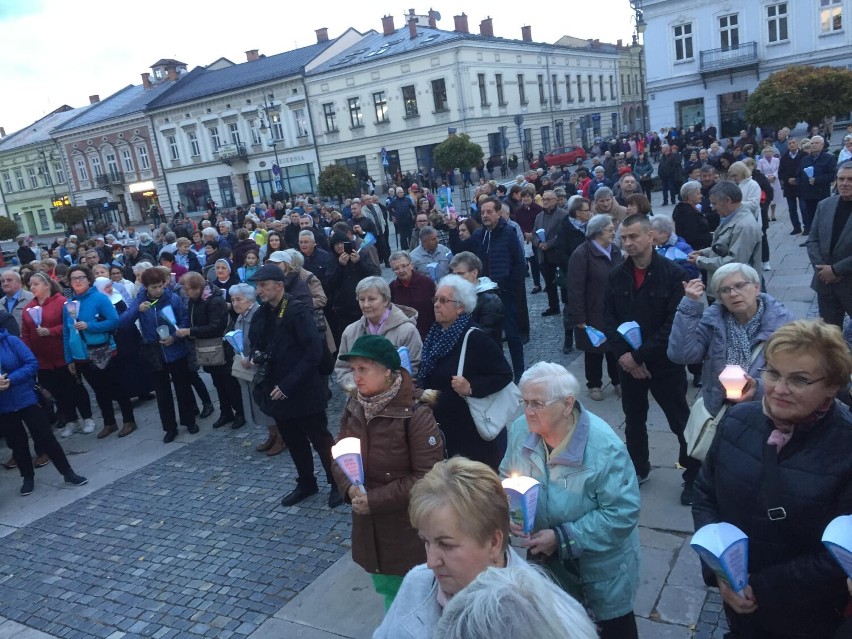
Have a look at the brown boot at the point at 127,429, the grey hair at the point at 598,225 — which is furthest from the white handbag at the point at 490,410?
the brown boot at the point at 127,429

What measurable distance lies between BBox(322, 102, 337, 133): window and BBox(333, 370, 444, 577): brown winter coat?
140 feet

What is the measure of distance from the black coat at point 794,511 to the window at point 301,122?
44.7 m

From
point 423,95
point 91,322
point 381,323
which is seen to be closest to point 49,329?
point 91,322

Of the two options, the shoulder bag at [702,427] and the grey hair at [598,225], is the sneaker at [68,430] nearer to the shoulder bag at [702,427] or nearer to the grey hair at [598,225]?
the grey hair at [598,225]

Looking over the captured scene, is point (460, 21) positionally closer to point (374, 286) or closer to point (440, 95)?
point (440, 95)

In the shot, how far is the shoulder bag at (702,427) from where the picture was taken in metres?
3.18

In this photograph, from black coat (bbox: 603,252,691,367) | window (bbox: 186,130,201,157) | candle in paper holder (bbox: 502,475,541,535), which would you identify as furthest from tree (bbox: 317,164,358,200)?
candle in paper holder (bbox: 502,475,541,535)

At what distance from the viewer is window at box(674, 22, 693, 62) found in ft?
119

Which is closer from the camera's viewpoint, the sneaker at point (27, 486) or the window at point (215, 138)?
the sneaker at point (27, 486)

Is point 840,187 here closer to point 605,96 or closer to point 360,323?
point 360,323

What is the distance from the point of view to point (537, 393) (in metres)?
2.66

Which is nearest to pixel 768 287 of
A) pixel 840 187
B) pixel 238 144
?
pixel 840 187

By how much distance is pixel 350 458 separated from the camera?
112 inches

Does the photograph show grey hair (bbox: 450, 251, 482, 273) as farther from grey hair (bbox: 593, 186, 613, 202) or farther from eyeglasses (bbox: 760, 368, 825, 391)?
eyeglasses (bbox: 760, 368, 825, 391)
